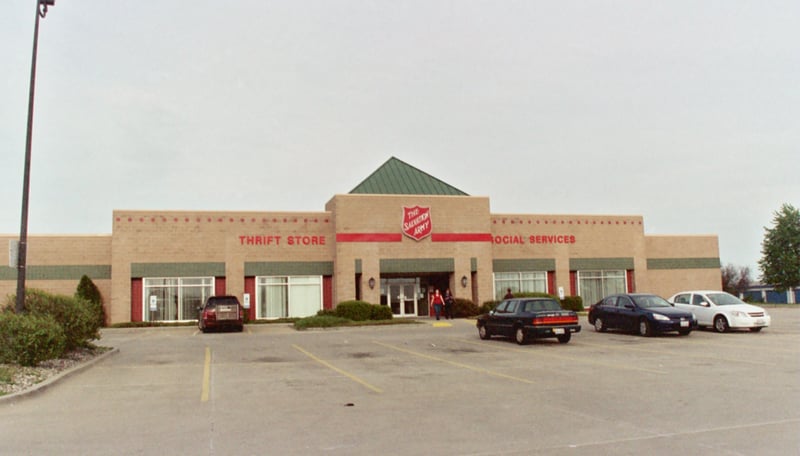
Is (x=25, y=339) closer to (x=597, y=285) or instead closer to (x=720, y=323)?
(x=720, y=323)

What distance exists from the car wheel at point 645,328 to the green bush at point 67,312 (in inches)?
675

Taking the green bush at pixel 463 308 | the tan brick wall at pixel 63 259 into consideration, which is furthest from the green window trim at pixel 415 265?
the tan brick wall at pixel 63 259

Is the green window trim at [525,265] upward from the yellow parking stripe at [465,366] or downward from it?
upward

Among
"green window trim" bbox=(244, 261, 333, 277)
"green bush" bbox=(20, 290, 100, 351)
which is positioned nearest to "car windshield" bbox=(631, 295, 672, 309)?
"green bush" bbox=(20, 290, 100, 351)

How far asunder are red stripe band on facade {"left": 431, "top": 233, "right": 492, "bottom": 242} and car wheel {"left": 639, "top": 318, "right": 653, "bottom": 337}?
1615cm

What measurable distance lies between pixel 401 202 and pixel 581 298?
12.3 metres

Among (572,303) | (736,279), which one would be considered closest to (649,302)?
(572,303)

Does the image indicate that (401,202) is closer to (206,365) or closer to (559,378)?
(206,365)

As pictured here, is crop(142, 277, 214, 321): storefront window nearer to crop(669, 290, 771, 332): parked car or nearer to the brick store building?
the brick store building

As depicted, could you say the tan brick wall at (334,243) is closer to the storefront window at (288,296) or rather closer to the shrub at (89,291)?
the shrub at (89,291)

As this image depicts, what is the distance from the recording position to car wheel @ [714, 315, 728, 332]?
75.6ft

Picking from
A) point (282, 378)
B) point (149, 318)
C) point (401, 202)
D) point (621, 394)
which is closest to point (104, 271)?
point (149, 318)

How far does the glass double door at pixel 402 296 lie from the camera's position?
125 feet

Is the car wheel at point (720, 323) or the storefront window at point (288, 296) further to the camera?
the storefront window at point (288, 296)
